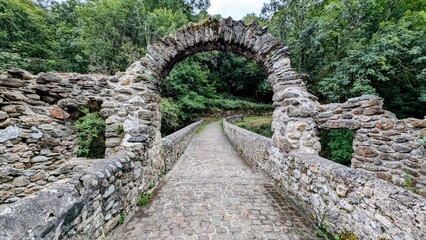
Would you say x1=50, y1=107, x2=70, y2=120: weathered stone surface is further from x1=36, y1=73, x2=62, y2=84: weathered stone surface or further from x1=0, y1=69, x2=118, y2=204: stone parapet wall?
x1=36, y1=73, x2=62, y2=84: weathered stone surface

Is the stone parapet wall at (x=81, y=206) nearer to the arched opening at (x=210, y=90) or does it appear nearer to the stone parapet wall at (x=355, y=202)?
the stone parapet wall at (x=355, y=202)

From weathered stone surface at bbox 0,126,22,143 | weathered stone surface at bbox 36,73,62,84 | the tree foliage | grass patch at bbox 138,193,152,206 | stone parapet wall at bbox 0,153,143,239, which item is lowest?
grass patch at bbox 138,193,152,206

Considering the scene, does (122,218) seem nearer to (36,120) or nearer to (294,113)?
(36,120)

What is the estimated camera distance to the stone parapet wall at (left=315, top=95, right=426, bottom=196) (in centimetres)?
419

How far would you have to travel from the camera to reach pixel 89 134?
4.94 metres

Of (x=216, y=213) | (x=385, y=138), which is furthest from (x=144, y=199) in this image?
(x=385, y=138)

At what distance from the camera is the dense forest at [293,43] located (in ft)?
24.8

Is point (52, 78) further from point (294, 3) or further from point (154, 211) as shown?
point (294, 3)

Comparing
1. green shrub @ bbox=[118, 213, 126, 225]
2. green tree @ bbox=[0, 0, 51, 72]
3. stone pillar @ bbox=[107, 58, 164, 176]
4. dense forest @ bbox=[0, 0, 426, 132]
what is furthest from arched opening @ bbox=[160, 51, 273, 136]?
green tree @ bbox=[0, 0, 51, 72]

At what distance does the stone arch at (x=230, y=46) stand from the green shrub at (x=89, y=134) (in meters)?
1.66

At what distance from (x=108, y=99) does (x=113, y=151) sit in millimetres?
1170

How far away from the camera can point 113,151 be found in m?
3.47

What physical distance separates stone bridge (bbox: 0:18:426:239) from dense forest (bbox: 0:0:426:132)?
167cm

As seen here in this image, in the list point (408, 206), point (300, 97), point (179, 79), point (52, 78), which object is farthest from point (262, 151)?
point (179, 79)
